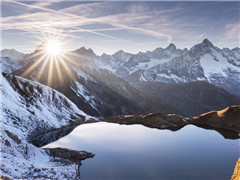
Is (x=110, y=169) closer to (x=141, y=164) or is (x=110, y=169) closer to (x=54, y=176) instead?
(x=141, y=164)

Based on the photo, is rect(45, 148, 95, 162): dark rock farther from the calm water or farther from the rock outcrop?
the rock outcrop

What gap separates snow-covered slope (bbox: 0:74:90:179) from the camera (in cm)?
2883

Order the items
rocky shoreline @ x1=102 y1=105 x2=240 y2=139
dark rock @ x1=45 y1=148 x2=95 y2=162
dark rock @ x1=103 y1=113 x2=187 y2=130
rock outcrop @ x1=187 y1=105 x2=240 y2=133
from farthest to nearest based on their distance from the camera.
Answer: dark rock @ x1=103 y1=113 x2=187 y2=130 < rock outcrop @ x1=187 y1=105 x2=240 y2=133 < rocky shoreline @ x1=102 y1=105 x2=240 y2=139 < dark rock @ x1=45 y1=148 x2=95 y2=162

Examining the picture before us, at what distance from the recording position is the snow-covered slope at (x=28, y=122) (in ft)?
94.6

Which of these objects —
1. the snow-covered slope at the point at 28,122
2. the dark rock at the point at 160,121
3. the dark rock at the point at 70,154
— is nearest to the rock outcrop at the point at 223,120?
the dark rock at the point at 160,121

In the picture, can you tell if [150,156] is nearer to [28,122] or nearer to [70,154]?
[70,154]

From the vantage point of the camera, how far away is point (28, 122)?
185 feet

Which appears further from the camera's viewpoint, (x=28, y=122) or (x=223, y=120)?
(x=223, y=120)

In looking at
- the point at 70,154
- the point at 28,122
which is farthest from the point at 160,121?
the point at 28,122

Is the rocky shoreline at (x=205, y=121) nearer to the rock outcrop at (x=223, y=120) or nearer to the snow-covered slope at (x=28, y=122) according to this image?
the rock outcrop at (x=223, y=120)

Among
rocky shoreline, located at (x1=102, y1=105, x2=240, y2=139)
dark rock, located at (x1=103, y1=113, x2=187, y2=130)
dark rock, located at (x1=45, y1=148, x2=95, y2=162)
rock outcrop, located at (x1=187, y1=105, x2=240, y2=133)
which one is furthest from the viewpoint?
dark rock, located at (x1=103, y1=113, x2=187, y2=130)

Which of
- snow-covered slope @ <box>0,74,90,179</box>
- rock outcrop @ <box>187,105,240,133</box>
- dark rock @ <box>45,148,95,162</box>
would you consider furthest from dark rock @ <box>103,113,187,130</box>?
dark rock @ <box>45,148,95,162</box>

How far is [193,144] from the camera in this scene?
152 ft

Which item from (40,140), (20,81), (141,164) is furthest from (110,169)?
(20,81)
